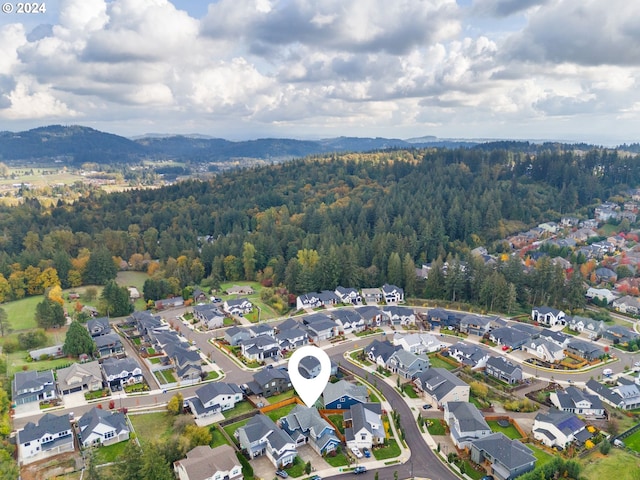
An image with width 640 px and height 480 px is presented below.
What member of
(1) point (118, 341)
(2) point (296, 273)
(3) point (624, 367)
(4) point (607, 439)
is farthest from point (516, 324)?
(1) point (118, 341)

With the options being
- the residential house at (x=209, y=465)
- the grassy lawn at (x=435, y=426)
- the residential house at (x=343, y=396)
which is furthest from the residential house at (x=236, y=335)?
the grassy lawn at (x=435, y=426)

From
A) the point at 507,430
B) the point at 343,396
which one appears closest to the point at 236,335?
the point at 343,396

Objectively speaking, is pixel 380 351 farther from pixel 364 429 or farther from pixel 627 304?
pixel 627 304

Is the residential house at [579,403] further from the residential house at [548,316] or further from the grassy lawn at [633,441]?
the residential house at [548,316]

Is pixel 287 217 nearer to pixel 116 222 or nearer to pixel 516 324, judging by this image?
pixel 116 222

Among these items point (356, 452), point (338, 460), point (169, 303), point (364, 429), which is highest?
point (364, 429)
